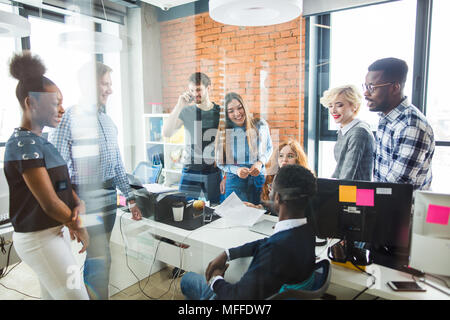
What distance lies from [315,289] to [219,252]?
0.50 m

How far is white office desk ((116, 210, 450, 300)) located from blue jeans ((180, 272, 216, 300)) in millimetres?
69

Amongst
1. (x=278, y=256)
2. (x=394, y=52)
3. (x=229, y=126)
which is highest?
(x=394, y=52)

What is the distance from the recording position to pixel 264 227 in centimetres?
168

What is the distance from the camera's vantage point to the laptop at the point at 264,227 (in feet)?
5.32

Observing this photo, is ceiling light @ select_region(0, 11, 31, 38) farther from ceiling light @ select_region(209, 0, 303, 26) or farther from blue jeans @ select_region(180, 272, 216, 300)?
blue jeans @ select_region(180, 272, 216, 300)

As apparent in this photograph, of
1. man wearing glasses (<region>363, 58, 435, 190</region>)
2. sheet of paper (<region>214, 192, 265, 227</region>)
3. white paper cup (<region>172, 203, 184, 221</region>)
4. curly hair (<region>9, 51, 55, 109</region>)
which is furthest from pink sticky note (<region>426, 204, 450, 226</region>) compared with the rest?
curly hair (<region>9, 51, 55, 109</region>)

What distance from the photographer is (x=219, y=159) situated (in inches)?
89.7

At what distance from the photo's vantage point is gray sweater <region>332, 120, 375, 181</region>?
1862 millimetres

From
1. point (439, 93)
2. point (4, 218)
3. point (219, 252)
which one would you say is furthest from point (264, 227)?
point (439, 93)

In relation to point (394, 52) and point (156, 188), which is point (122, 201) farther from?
point (394, 52)

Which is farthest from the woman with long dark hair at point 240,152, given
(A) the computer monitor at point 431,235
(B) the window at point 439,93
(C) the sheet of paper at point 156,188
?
(B) the window at point 439,93

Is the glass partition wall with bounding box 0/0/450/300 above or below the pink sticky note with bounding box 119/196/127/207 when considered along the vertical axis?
above

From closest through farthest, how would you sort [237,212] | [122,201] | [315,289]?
[315,289] → [122,201] → [237,212]

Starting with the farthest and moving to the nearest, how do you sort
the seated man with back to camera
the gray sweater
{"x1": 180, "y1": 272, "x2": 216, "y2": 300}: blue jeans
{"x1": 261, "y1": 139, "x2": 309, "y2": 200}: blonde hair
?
1. {"x1": 261, "y1": 139, "x2": 309, "y2": 200}: blonde hair
2. the gray sweater
3. {"x1": 180, "y1": 272, "x2": 216, "y2": 300}: blue jeans
4. the seated man with back to camera
